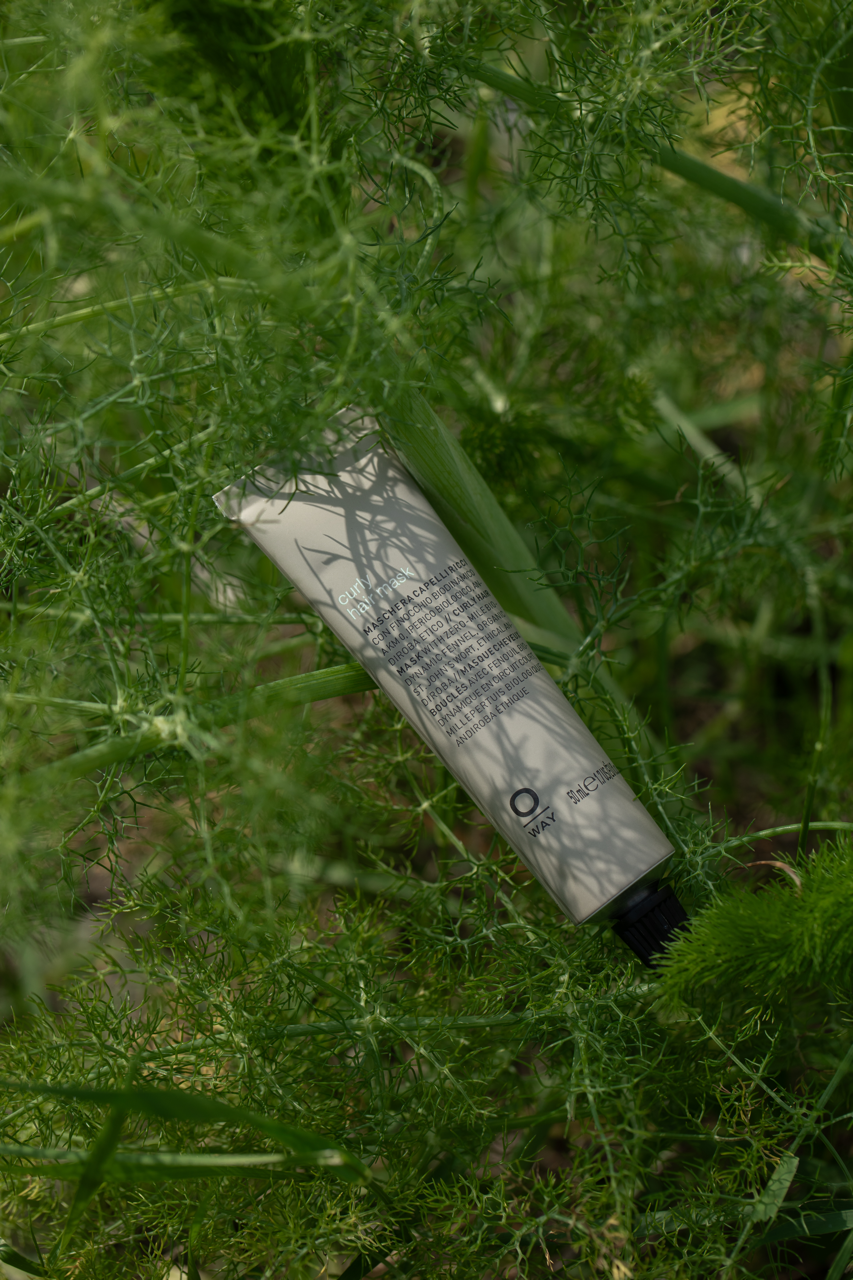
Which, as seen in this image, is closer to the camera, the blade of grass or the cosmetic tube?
the blade of grass

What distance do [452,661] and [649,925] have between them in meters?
0.24

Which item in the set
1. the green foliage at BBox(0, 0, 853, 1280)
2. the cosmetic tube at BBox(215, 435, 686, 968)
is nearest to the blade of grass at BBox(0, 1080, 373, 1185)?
the green foliage at BBox(0, 0, 853, 1280)

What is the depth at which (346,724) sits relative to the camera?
86cm

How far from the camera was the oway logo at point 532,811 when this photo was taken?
58 cm

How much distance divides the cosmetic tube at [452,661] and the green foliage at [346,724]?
0.04 meters

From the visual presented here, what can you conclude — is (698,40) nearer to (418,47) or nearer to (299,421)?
(418,47)

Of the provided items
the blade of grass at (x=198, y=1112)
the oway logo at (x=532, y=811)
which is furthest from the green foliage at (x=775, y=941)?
the blade of grass at (x=198, y=1112)

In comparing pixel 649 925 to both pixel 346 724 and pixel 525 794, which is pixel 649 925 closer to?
pixel 525 794

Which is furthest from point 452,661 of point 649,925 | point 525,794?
point 649,925

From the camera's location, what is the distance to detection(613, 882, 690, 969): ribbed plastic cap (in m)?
0.61

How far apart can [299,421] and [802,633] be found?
2.61 ft

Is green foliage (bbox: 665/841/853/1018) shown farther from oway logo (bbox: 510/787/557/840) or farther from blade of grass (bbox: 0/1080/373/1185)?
blade of grass (bbox: 0/1080/373/1185)

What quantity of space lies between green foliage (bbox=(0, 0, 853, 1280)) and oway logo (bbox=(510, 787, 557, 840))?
99 millimetres

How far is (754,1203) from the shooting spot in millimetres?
Answer: 591
